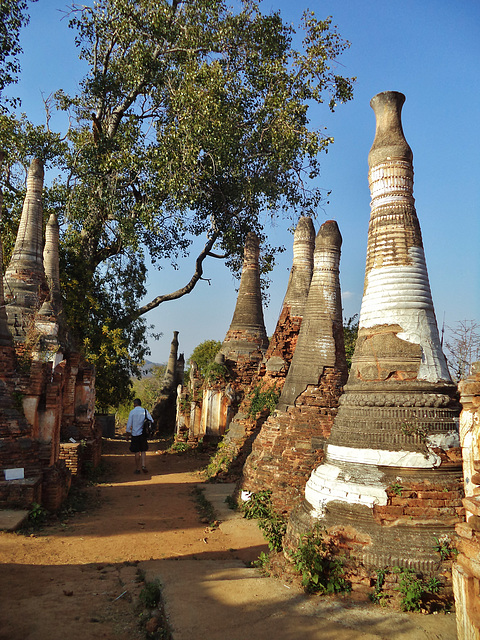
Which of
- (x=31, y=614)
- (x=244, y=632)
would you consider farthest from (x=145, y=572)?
(x=244, y=632)

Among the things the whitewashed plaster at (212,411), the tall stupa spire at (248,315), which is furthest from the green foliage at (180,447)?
the tall stupa spire at (248,315)

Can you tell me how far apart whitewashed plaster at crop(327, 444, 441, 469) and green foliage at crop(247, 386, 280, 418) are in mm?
4339

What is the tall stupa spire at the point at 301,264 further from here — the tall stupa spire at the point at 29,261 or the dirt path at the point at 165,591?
the tall stupa spire at the point at 29,261

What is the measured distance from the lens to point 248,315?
14.0m

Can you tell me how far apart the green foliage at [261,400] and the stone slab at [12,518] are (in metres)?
4.34

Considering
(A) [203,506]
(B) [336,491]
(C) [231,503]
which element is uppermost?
(B) [336,491]

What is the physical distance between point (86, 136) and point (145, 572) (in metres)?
15.1

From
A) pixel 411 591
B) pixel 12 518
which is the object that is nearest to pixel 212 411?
pixel 12 518

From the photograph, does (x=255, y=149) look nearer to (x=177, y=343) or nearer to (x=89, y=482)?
(x=89, y=482)

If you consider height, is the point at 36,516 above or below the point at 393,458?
below

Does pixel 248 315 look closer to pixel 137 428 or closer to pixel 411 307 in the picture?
pixel 137 428

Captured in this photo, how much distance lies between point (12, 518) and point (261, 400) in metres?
4.74

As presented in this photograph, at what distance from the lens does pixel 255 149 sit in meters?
15.7

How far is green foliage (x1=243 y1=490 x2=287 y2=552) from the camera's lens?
22.0 feet
